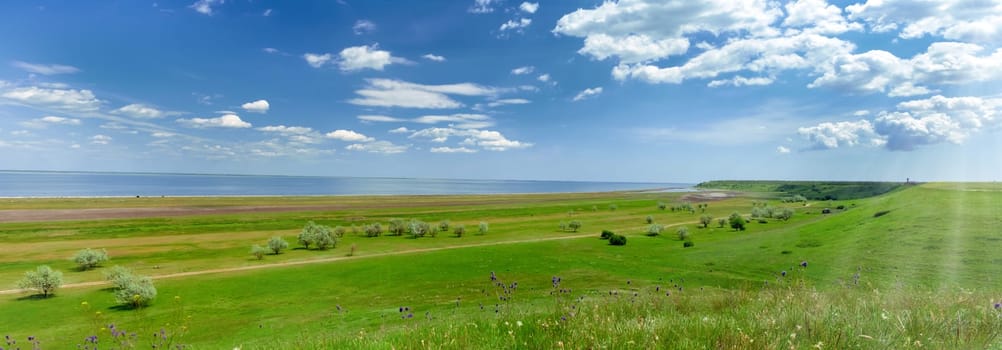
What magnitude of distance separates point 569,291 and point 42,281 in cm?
3533

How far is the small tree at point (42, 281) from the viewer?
2697 centimetres

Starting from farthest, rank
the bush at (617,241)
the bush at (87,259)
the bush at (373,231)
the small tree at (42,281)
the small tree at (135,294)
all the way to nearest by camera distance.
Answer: the bush at (373,231) < the bush at (617,241) < the bush at (87,259) < the small tree at (42,281) < the small tree at (135,294)

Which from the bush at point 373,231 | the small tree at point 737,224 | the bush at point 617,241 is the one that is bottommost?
the bush at point 373,231

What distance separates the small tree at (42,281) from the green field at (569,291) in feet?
3.04

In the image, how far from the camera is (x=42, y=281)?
89.2ft

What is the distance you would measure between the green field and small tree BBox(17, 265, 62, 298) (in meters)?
0.93

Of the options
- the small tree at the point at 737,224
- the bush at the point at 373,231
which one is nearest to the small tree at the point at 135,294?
the bush at the point at 373,231

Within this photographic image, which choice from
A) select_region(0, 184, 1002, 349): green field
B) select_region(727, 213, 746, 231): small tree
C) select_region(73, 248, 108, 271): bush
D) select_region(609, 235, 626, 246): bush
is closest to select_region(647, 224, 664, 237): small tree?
select_region(0, 184, 1002, 349): green field

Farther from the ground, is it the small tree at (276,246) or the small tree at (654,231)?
the small tree at (654,231)

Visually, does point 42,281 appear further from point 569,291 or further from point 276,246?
point 569,291

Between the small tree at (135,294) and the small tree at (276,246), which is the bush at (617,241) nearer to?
the small tree at (276,246)

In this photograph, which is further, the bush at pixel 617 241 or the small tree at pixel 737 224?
the small tree at pixel 737 224

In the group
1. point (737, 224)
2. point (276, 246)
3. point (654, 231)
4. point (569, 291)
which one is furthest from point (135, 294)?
point (737, 224)

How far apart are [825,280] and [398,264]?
27792 mm
